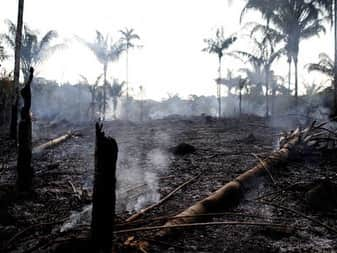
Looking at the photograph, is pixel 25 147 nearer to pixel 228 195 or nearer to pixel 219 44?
pixel 228 195

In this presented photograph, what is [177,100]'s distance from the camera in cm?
5266

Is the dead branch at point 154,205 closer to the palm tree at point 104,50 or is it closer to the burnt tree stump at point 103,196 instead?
the burnt tree stump at point 103,196

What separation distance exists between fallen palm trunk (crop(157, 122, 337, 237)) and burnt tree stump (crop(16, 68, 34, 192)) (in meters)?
2.87

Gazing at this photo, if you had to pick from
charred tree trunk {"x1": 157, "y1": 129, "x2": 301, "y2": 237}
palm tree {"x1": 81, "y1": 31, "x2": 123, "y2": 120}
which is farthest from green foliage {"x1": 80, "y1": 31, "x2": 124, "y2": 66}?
charred tree trunk {"x1": 157, "y1": 129, "x2": 301, "y2": 237}

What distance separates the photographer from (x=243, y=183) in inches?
198

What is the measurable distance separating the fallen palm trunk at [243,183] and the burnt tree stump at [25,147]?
2866 mm

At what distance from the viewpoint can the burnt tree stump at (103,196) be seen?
2656 mm

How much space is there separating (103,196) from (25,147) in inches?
122

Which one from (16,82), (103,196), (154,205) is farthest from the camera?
(16,82)

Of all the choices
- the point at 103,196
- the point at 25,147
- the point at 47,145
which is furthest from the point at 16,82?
the point at 103,196

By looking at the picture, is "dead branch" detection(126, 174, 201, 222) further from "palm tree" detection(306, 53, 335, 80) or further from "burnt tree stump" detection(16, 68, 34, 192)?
"palm tree" detection(306, 53, 335, 80)

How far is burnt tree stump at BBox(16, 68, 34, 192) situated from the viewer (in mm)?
5086

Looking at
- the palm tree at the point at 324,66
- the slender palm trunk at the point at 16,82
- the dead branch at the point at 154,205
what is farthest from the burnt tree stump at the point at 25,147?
the palm tree at the point at 324,66

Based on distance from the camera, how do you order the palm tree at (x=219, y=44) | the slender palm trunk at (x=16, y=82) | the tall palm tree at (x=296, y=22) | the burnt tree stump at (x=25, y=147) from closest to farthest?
1. the burnt tree stump at (x=25, y=147)
2. the slender palm trunk at (x=16, y=82)
3. the tall palm tree at (x=296, y=22)
4. the palm tree at (x=219, y=44)
